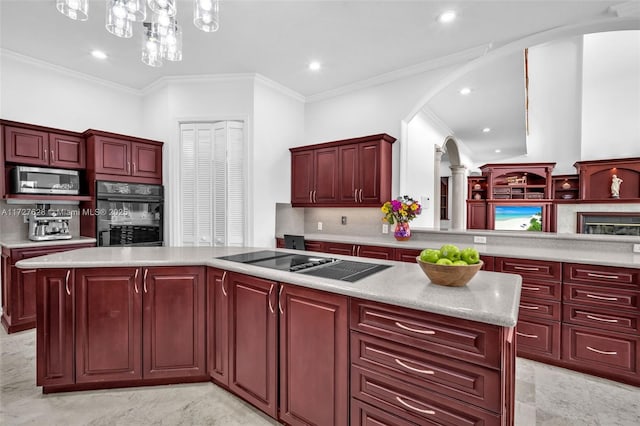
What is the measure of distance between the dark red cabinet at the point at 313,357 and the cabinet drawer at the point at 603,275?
2169 millimetres

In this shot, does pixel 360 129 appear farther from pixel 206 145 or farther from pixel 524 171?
pixel 524 171

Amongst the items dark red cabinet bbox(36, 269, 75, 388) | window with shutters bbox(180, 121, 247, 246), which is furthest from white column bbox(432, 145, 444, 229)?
dark red cabinet bbox(36, 269, 75, 388)

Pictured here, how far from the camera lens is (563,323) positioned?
2412 millimetres

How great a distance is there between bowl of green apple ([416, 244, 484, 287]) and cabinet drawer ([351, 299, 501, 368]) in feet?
0.90

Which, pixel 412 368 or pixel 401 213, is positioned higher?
pixel 401 213

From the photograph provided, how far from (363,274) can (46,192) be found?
3725 millimetres

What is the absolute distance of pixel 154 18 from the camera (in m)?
2.20

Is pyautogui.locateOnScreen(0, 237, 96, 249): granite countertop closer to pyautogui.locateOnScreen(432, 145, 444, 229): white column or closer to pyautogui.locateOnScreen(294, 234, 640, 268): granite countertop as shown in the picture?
pyautogui.locateOnScreen(294, 234, 640, 268): granite countertop

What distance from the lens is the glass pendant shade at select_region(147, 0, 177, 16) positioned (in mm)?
1778

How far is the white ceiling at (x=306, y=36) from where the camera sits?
258 cm

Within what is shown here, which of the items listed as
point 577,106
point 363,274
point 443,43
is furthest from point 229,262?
point 577,106

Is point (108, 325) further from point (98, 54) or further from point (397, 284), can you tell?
point (98, 54)

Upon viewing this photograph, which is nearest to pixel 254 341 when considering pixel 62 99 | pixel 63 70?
pixel 62 99

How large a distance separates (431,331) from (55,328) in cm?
235
